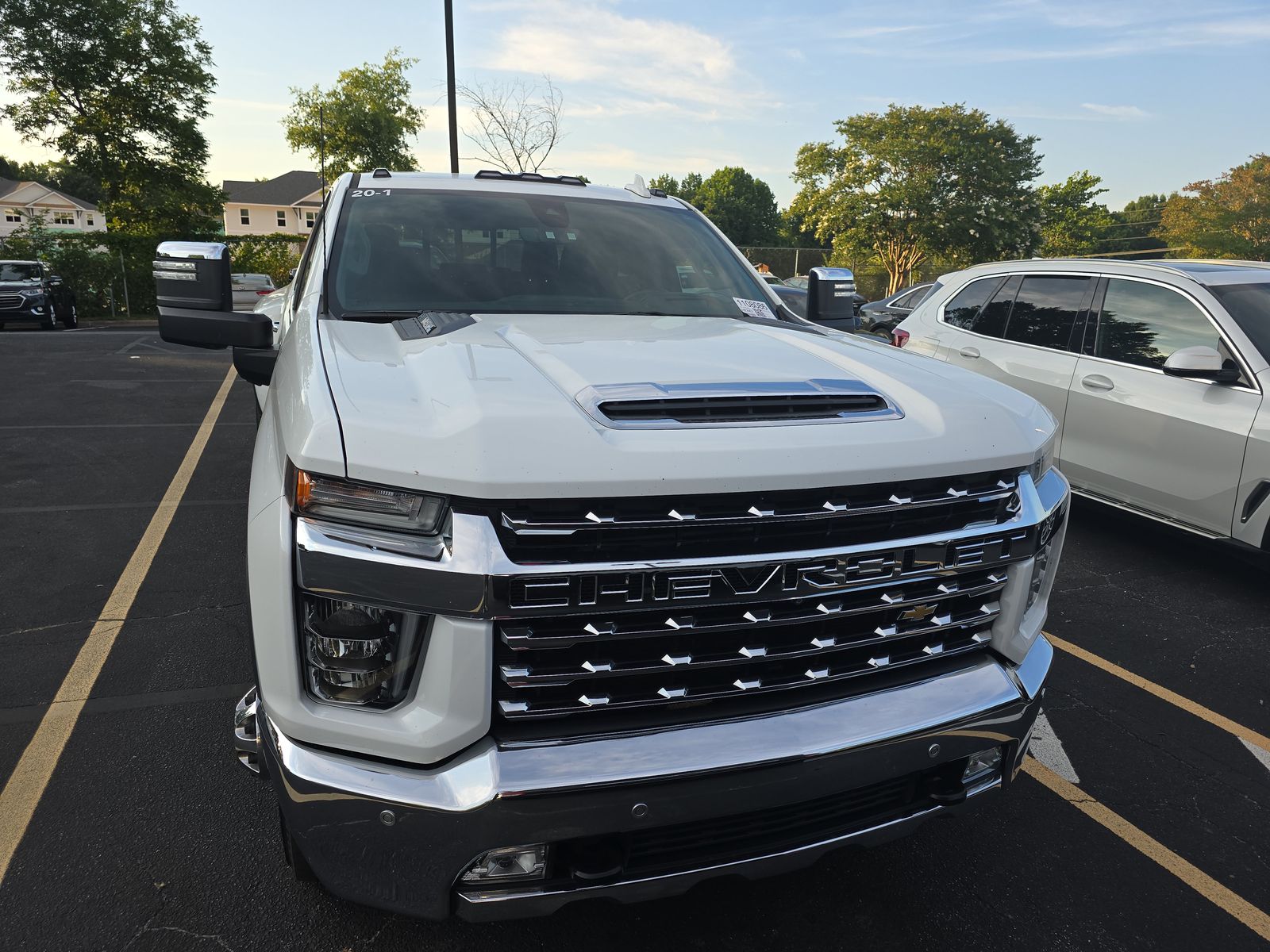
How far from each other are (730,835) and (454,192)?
2.70 metres

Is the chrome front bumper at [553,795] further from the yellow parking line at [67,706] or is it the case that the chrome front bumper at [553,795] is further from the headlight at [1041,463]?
the yellow parking line at [67,706]

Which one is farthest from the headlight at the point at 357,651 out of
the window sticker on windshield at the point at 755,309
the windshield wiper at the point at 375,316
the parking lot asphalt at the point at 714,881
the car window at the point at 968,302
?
the car window at the point at 968,302

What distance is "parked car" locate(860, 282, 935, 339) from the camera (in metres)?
11.6

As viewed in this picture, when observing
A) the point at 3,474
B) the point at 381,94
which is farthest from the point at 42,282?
the point at 381,94

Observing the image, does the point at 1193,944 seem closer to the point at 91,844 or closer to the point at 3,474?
the point at 91,844

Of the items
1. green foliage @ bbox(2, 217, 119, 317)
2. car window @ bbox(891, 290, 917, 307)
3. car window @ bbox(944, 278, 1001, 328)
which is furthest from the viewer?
green foliage @ bbox(2, 217, 119, 317)

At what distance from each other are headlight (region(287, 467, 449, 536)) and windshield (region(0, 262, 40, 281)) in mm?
21824

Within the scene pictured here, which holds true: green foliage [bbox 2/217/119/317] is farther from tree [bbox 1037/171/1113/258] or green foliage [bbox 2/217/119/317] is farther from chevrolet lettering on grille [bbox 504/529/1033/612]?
tree [bbox 1037/171/1113/258]

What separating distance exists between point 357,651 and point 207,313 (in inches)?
75.5

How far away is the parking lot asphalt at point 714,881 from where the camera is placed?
2246 millimetres

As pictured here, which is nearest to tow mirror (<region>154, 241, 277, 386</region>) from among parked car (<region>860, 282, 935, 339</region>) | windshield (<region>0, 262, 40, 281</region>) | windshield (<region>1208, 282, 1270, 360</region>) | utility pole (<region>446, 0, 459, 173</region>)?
windshield (<region>1208, 282, 1270, 360</region>)

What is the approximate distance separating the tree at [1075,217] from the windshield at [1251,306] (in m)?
51.3

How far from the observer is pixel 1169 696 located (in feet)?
11.9

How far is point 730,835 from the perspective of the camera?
5.98ft
